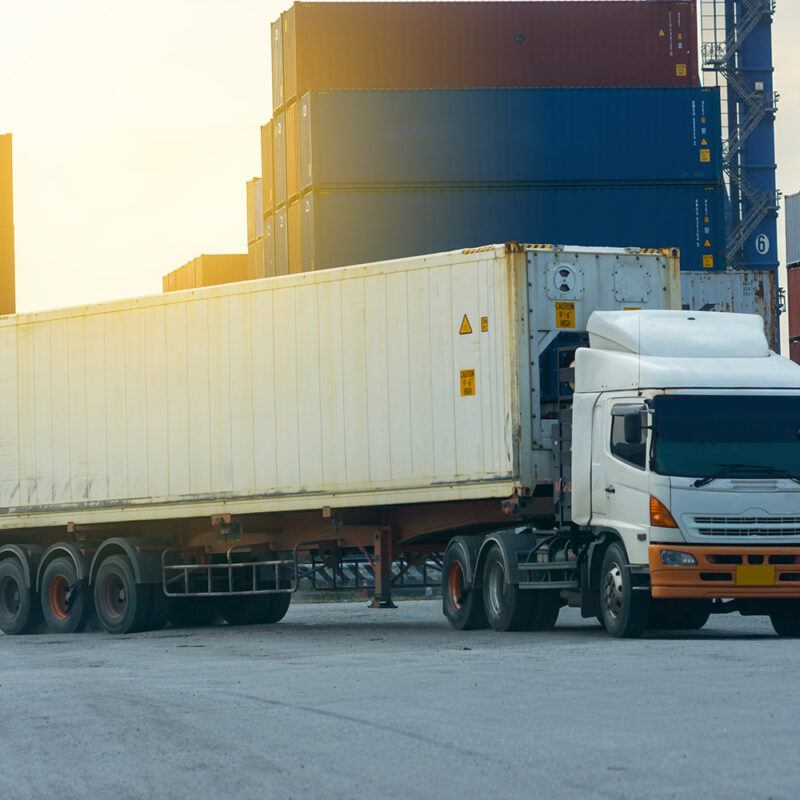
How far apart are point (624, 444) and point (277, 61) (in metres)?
26.4

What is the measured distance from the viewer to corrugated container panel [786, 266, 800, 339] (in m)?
44.1

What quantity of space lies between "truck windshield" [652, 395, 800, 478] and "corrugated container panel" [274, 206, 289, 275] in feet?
73.0

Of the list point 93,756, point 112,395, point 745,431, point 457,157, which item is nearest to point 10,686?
point 93,756

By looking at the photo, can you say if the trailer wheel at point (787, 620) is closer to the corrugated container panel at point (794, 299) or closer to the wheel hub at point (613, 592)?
the wheel hub at point (613, 592)

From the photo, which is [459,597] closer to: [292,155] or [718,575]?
[718,575]

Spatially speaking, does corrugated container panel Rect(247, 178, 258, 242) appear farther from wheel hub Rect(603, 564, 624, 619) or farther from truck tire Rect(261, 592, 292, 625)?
wheel hub Rect(603, 564, 624, 619)

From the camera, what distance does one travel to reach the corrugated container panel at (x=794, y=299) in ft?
145

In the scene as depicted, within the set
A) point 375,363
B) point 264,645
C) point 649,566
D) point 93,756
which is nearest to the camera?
point 93,756

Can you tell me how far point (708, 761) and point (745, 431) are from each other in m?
7.39

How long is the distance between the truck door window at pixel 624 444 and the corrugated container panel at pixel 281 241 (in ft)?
71.1

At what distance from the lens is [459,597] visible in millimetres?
16156

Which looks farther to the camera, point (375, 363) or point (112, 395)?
point (112, 395)

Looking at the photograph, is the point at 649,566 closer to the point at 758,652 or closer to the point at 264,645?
the point at 758,652

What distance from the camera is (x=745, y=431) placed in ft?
44.8
